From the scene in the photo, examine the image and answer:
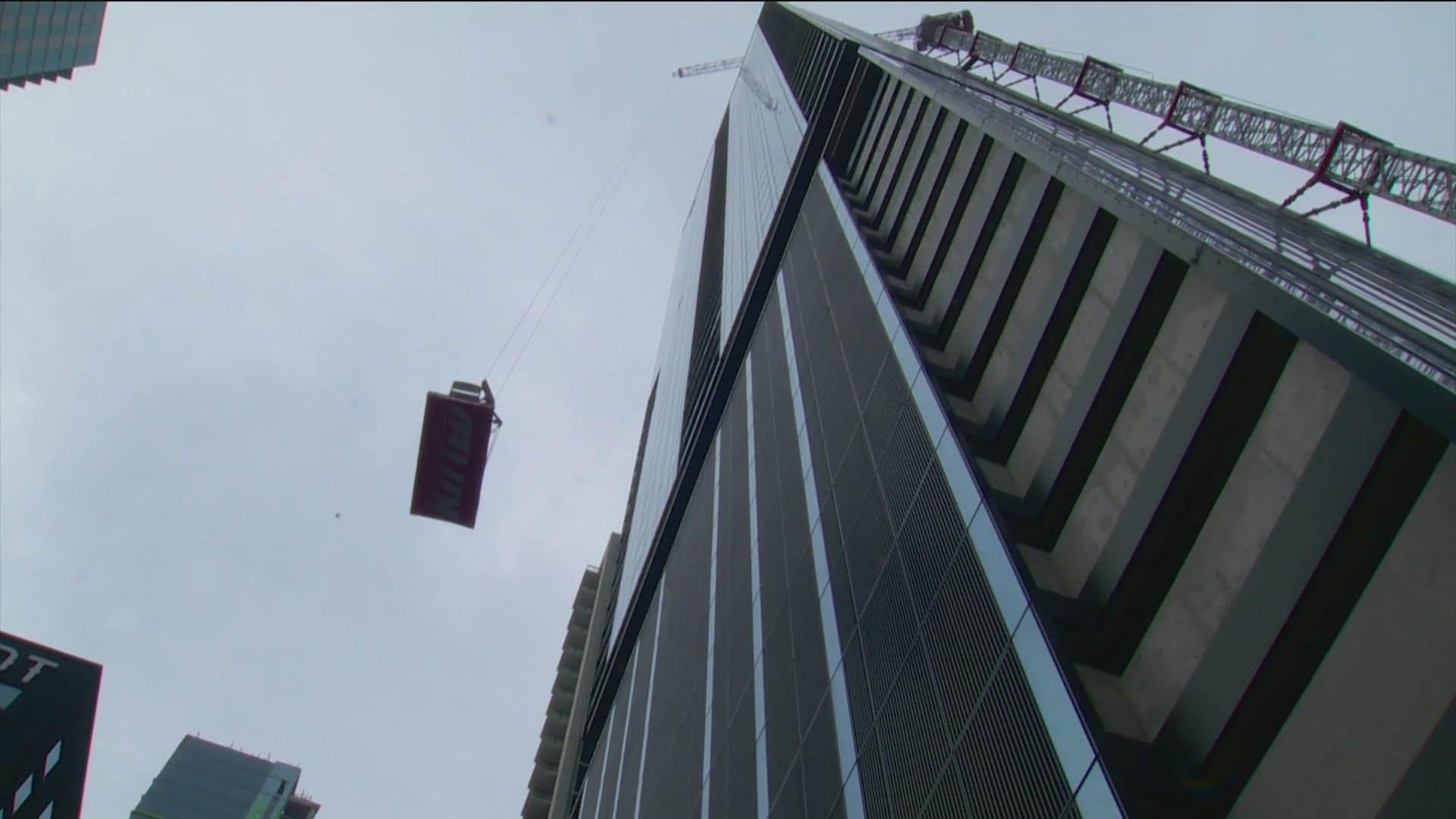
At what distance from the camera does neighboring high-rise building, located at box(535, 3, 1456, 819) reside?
9188 mm

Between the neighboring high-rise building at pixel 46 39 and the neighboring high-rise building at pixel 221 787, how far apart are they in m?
93.0

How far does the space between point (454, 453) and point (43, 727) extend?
3040 cm

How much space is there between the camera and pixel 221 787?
133625 millimetres

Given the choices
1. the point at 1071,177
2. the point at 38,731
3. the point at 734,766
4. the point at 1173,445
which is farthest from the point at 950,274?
the point at 38,731

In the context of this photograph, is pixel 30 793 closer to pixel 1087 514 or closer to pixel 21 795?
pixel 21 795

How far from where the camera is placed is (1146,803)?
10.1 meters

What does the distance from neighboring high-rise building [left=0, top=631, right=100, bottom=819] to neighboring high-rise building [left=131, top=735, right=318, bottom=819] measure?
8827 centimetres

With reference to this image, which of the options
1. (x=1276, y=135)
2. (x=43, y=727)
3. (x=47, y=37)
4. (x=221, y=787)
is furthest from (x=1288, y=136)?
(x=221, y=787)

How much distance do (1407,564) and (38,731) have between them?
56432 mm

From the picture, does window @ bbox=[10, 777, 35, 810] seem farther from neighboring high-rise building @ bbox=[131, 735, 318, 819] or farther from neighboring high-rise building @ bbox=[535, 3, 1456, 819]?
neighboring high-rise building @ bbox=[131, 735, 318, 819]

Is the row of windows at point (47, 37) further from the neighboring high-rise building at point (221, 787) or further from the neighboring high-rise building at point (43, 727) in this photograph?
the neighboring high-rise building at point (221, 787)

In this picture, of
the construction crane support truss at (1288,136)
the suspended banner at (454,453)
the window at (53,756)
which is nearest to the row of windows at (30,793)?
the window at (53,756)

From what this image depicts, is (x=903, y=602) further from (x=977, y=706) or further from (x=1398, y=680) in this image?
(x=1398, y=680)

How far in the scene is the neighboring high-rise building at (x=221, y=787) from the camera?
12618 cm
